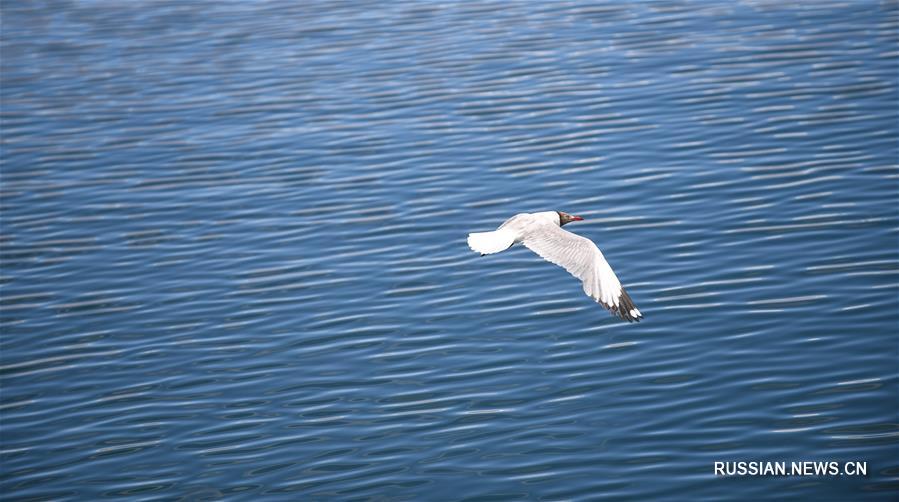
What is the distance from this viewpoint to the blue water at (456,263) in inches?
481

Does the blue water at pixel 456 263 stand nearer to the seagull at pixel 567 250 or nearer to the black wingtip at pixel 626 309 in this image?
the black wingtip at pixel 626 309

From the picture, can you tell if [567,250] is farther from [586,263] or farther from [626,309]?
[626,309]

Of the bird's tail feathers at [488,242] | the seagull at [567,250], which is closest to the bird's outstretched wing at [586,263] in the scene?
the seagull at [567,250]

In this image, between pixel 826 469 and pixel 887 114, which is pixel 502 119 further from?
pixel 826 469

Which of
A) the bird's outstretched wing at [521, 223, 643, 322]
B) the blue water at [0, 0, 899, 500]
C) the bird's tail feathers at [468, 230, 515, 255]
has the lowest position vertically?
the blue water at [0, 0, 899, 500]

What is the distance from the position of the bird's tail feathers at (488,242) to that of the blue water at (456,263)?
5.47 ft

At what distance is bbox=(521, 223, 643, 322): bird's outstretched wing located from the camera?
12328mm

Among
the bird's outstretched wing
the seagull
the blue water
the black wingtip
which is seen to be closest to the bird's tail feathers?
the seagull

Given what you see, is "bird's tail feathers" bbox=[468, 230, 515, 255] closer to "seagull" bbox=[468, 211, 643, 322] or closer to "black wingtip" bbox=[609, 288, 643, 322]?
"seagull" bbox=[468, 211, 643, 322]

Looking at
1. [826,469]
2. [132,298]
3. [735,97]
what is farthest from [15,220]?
[826,469]

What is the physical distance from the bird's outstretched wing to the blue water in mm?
935

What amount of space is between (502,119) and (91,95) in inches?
335

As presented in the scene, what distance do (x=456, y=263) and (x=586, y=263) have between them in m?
3.94

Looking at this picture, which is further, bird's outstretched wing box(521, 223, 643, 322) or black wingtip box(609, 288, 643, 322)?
bird's outstretched wing box(521, 223, 643, 322)
